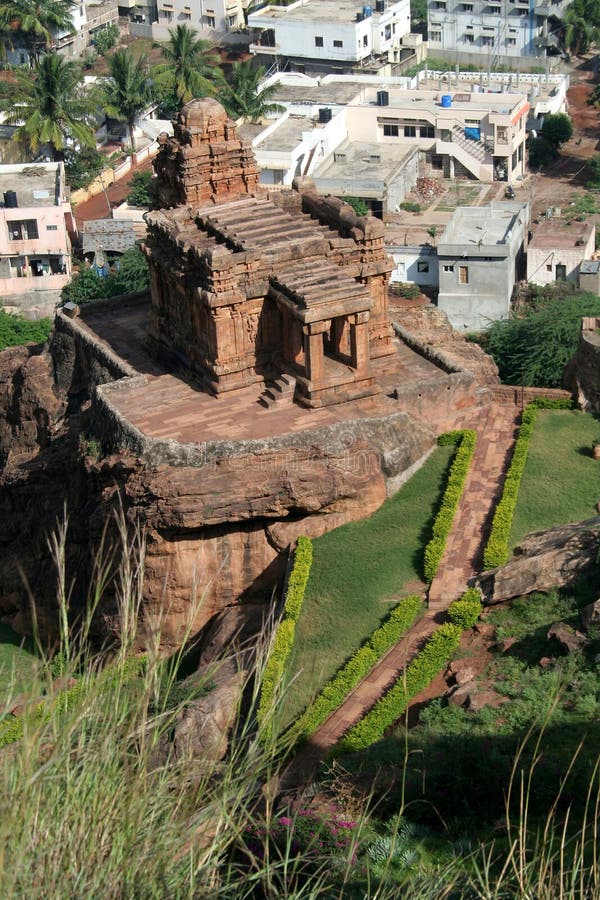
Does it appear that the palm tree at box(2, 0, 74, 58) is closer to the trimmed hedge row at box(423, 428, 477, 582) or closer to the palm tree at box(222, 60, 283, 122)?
the palm tree at box(222, 60, 283, 122)

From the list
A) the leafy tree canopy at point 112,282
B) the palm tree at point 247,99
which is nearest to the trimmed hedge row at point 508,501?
the leafy tree canopy at point 112,282

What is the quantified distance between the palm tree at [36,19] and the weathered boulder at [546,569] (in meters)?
77.2

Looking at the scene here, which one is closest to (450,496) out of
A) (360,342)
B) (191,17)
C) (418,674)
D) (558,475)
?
(558,475)

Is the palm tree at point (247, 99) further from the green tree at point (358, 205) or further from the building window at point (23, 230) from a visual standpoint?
the building window at point (23, 230)

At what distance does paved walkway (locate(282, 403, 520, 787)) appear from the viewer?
2909cm

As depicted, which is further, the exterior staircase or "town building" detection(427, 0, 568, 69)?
"town building" detection(427, 0, 568, 69)

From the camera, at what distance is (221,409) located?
38094mm

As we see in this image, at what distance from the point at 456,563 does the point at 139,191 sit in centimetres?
4961

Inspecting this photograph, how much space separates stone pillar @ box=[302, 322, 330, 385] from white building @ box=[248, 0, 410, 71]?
215ft

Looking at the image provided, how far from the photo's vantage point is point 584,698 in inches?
1046

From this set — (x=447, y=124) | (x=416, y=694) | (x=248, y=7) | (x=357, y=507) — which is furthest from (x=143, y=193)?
(x=416, y=694)

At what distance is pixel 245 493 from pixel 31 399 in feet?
48.9

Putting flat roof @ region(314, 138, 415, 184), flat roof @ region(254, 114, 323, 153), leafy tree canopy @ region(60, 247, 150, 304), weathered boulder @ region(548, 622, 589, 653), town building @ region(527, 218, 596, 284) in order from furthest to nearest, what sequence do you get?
flat roof @ region(314, 138, 415, 184)
flat roof @ region(254, 114, 323, 153)
town building @ region(527, 218, 596, 284)
leafy tree canopy @ region(60, 247, 150, 304)
weathered boulder @ region(548, 622, 589, 653)

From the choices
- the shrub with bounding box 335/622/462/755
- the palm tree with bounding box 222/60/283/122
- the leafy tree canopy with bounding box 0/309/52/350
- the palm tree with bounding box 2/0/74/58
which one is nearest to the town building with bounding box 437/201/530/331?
the leafy tree canopy with bounding box 0/309/52/350
